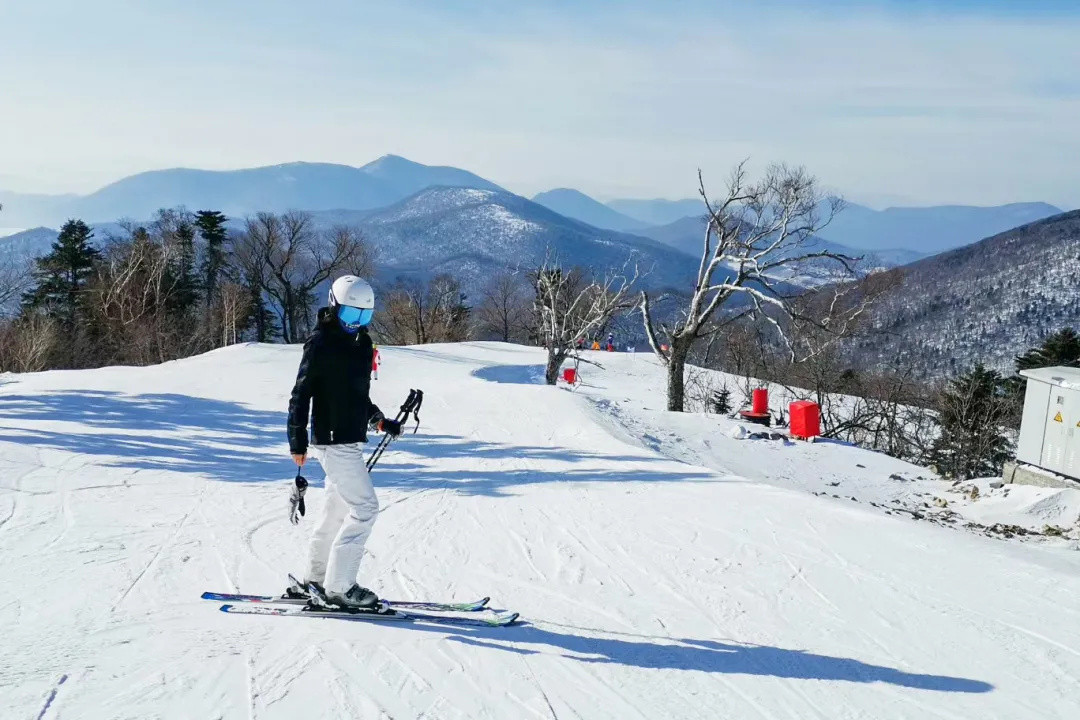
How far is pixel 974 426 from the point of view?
2784 centimetres

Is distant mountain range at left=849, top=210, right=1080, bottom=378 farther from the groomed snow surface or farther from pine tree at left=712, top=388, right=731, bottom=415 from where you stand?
the groomed snow surface

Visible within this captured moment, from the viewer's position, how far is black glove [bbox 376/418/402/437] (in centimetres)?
512

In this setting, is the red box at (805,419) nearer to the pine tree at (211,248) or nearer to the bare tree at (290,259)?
the bare tree at (290,259)

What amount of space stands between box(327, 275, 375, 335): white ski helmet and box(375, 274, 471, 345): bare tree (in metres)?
47.2

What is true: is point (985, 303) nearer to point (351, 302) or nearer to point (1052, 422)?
point (1052, 422)

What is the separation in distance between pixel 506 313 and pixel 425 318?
544 inches

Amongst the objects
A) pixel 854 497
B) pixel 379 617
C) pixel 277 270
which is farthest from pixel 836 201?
pixel 277 270

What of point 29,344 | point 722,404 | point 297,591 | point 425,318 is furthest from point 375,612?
point 425,318

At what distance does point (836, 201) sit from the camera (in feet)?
63.8

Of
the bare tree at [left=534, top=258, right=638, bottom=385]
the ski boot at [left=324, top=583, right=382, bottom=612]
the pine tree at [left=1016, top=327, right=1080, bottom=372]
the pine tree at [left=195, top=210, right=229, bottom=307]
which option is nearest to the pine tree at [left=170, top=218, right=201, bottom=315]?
the pine tree at [left=195, top=210, right=229, bottom=307]

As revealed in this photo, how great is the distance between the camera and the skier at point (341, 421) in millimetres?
4641

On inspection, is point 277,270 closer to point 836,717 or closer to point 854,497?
point 854,497

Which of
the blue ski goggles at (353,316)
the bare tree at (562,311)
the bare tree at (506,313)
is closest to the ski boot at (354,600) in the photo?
the blue ski goggles at (353,316)

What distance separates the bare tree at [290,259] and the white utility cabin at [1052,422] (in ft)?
139
